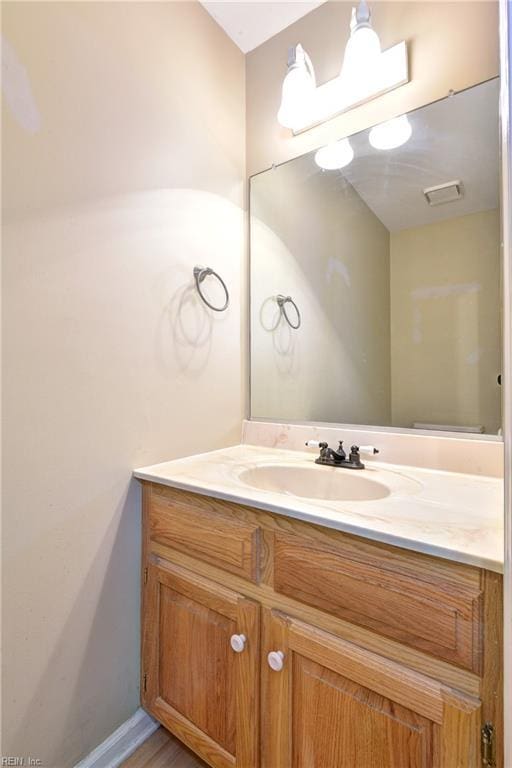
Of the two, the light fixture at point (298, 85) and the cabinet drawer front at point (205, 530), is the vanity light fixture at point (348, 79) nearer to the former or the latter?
the light fixture at point (298, 85)

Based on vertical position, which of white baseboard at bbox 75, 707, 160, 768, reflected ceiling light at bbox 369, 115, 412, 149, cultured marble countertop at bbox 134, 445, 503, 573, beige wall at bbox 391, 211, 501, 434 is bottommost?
white baseboard at bbox 75, 707, 160, 768

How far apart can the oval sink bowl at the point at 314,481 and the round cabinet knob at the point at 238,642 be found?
392 mm

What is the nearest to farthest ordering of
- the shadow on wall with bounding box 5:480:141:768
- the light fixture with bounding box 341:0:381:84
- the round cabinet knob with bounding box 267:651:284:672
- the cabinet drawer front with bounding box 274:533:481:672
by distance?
1. the cabinet drawer front with bounding box 274:533:481:672
2. the round cabinet knob with bounding box 267:651:284:672
3. the shadow on wall with bounding box 5:480:141:768
4. the light fixture with bounding box 341:0:381:84

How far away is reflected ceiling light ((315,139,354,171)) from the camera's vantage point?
1304mm

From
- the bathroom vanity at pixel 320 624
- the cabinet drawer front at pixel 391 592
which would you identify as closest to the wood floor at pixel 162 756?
the bathroom vanity at pixel 320 624

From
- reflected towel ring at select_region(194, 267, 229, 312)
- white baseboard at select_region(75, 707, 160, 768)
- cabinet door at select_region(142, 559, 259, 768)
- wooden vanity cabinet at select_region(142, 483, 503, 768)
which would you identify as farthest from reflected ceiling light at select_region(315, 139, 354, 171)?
white baseboard at select_region(75, 707, 160, 768)

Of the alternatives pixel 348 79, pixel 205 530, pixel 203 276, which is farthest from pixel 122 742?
pixel 348 79

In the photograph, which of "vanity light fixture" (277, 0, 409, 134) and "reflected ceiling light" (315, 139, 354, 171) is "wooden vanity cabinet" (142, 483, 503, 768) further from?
"vanity light fixture" (277, 0, 409, 134)

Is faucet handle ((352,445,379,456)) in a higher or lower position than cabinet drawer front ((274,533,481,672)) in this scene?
higher

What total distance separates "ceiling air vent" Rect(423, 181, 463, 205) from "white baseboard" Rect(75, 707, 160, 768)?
1.85 metres

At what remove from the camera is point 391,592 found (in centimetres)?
65

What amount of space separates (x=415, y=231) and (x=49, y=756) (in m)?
1.81

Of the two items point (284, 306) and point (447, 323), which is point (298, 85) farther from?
point (447, 323)

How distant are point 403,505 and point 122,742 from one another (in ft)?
3.55
